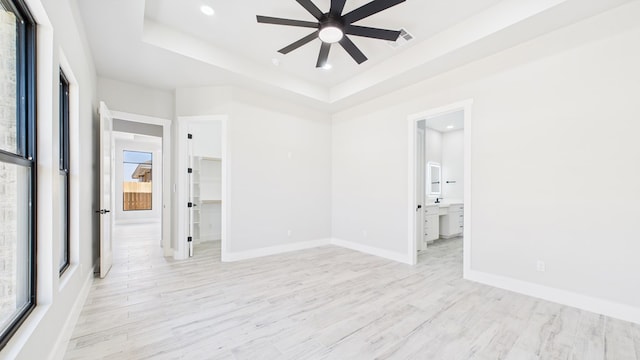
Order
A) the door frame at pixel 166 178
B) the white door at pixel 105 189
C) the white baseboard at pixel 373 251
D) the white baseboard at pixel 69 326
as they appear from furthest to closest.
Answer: the door frame at pixel 166 178
the white baseboard at pixel 373 251
the white door at pixel 105 189
the white baseboard at pixel 69 326

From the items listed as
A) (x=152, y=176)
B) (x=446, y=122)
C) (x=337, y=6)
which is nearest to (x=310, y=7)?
(x=337, y=6)

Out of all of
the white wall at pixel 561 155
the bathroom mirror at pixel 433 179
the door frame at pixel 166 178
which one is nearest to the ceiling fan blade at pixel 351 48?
the white wall at pixel 561 155

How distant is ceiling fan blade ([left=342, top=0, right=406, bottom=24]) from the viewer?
2.34 meters

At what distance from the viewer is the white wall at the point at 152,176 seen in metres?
9.12

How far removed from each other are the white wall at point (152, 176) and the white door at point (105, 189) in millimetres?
5604

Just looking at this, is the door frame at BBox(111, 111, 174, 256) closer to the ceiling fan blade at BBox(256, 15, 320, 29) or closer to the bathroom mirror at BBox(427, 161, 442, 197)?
the ceiling fan blade at BBox(256, 15, 320, 29)

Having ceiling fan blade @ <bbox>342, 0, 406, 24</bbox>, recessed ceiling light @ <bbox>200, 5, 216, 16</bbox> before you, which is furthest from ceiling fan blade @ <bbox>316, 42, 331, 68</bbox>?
recessed ceiling light @ <bbox>200, 5, 216, 16</bbox>

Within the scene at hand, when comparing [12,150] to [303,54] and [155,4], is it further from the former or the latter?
[303,54]

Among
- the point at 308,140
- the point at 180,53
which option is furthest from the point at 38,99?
the point at 308,140

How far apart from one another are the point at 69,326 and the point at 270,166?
3286 millimetres

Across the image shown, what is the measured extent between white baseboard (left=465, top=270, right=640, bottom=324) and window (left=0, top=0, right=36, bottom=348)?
13.9 feet

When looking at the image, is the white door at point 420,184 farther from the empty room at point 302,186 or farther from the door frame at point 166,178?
the door frame at point 166,178

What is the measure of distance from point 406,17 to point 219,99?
10.1ft

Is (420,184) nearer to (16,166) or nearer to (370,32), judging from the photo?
(370,32)
